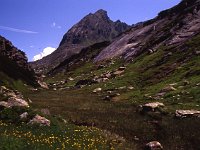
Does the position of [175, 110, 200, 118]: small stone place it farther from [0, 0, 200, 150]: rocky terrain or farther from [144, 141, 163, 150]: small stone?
[144, 141, 163, 150]: small stone

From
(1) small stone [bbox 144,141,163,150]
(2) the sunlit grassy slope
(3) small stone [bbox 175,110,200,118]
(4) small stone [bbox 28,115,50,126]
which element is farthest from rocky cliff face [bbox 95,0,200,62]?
(4) small stone [bbox 28,115,50,126]

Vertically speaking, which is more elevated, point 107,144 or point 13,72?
point 13,72

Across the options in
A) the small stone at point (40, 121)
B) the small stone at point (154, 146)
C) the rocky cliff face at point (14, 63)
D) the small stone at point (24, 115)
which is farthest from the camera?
the rocky cliff face at point (14, 63)

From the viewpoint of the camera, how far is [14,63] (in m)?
86.9

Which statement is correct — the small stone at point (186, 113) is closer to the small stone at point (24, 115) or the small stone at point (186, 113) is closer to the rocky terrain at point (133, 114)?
the rocky terrain at point (133, 114)

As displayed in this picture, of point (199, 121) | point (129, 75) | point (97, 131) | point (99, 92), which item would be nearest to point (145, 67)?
point (129, 75)

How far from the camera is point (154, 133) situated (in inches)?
1196

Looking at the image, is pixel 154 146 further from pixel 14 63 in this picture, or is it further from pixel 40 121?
pixel 14 63

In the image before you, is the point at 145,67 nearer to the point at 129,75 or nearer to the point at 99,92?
the point at 129,75

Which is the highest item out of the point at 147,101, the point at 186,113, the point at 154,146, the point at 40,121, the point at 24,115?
the point at 24,115

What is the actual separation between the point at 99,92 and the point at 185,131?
141 feet

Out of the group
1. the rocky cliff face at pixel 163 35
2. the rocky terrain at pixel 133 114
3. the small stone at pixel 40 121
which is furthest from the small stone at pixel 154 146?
the rocky cliff face at pixel 163 35

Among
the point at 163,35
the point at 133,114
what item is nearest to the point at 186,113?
the point at 133,114

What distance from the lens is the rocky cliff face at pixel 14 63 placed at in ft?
248
